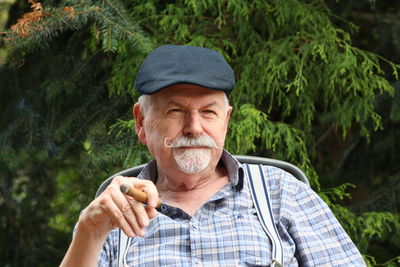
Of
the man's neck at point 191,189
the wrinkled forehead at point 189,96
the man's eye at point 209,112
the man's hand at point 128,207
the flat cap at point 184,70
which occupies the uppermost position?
the flat cap at point 184,70

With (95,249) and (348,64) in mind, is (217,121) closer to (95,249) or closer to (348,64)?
(95,249)

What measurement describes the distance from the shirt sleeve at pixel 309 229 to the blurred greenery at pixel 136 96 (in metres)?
0.62

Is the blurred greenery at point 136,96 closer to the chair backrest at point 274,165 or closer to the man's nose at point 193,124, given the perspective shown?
the chair backrest at point 274,165

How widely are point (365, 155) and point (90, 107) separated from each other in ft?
5.31

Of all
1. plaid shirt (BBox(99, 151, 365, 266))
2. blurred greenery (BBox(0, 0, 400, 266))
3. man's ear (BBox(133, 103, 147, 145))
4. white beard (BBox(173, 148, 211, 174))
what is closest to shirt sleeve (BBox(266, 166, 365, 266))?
plaid shirt (BBox(99, 151, 365, 266))

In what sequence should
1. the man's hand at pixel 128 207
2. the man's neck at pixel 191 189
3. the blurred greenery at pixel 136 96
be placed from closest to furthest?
the man's hand at pixel 128 207
the man's neck at pixel 191 189
the blurred greenery at pixel 136 96

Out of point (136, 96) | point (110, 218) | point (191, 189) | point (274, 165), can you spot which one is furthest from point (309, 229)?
point (136, 96)

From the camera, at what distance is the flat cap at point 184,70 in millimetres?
2107

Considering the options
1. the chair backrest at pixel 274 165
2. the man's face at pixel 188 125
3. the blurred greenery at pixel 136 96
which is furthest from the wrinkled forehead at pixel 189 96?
the blurred greenery at pixel 136 96

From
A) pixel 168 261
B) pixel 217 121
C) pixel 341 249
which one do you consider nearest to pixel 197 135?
pixel 217 121

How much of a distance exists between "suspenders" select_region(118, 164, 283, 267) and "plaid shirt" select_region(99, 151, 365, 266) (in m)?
0.02

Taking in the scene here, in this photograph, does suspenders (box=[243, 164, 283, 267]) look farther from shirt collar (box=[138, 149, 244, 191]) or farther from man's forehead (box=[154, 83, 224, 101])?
man's forehead (box=[154, 83, 224, 101])

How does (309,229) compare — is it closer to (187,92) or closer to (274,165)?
(274,165)

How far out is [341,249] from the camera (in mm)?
2146
